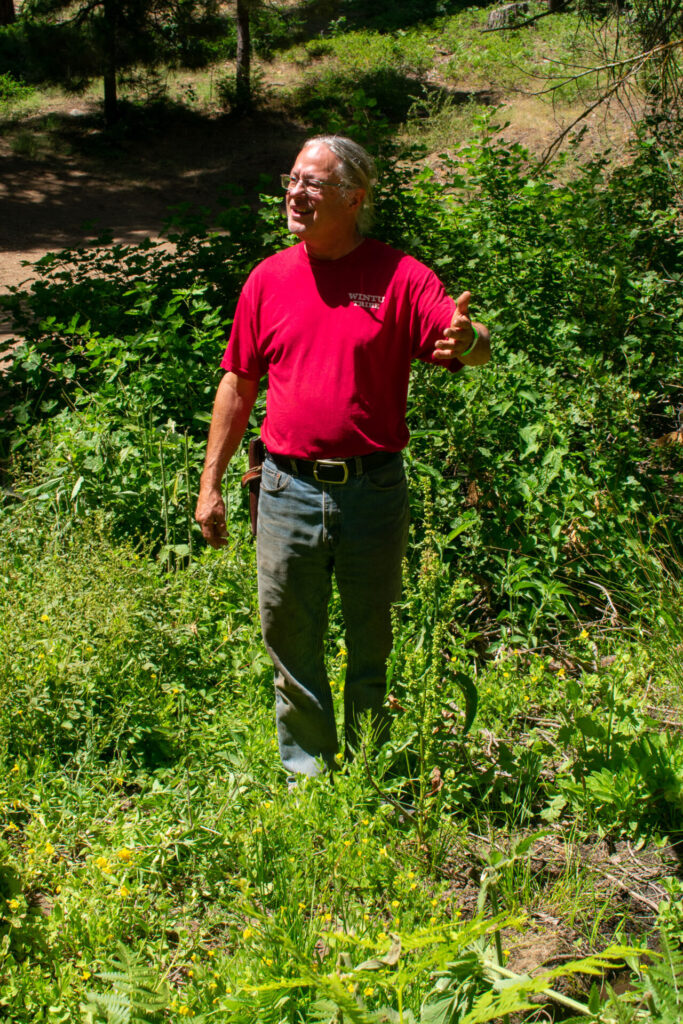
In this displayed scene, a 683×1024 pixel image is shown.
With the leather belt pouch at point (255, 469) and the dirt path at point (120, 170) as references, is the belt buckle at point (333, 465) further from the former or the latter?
the dirt path at point (120, 170)

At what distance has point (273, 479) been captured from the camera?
278cm

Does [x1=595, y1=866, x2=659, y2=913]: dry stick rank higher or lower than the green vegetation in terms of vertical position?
lower

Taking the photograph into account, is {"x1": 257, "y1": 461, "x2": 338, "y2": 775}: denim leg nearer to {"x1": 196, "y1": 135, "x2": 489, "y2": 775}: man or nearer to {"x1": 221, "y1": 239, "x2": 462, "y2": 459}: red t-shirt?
{"x1": 196, "y1": 135, "x2": 489, "y2": 775}: man

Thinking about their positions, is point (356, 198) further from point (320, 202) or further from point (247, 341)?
point (247, 341)

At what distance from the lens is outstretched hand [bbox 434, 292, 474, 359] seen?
246cm

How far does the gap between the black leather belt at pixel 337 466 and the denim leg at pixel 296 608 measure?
4 cm

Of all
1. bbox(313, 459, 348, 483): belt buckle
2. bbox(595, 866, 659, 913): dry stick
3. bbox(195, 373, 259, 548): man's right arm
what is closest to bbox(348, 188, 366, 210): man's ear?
bbox(195, 373, 259, 548): man's right arm

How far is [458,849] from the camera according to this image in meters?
2.68

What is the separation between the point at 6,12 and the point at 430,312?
1934cm

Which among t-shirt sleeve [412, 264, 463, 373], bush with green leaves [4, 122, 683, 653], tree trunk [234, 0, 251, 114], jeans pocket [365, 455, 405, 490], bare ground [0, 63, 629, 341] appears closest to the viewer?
t-shirt sleeve [412, 264, 463, 373]

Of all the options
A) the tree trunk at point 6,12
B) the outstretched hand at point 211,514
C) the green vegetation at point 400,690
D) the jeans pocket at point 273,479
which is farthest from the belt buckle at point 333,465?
the tree trunk at point 6,12

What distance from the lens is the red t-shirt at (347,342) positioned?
259cm

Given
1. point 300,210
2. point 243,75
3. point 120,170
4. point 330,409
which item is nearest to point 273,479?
point 330,409

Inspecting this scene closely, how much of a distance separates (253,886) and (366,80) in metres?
19.1
